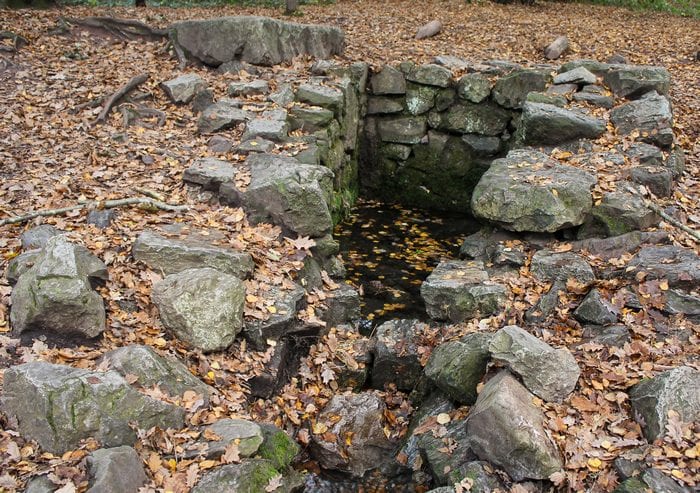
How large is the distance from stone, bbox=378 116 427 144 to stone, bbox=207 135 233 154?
4940mm

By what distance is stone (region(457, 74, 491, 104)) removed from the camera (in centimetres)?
1241

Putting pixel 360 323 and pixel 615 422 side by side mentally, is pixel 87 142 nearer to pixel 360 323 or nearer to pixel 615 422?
pixel 360 323

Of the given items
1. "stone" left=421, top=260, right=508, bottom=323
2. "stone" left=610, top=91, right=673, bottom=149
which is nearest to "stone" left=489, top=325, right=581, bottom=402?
"stone" left=421, top=260, right=508, bottom=323

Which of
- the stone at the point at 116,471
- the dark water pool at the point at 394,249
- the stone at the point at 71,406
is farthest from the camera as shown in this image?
the dark water pool at the point at 394,249

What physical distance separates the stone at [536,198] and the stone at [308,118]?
3086mm

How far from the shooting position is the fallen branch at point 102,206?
6.74 meters

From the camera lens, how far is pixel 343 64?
40.9ft

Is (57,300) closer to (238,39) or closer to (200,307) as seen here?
(200,307)

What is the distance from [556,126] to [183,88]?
6182 mm

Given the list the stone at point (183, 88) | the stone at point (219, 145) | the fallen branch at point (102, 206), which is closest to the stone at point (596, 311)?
the fallen branch at point (102, 206)

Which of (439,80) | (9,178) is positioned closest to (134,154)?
(9,178)

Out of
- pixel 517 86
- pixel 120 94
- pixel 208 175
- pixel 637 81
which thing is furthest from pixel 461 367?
pixel 517 86

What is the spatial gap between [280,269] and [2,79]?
22.9 ft

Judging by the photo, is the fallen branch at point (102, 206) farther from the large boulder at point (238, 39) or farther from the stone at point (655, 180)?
the stone at point (655, 180)
